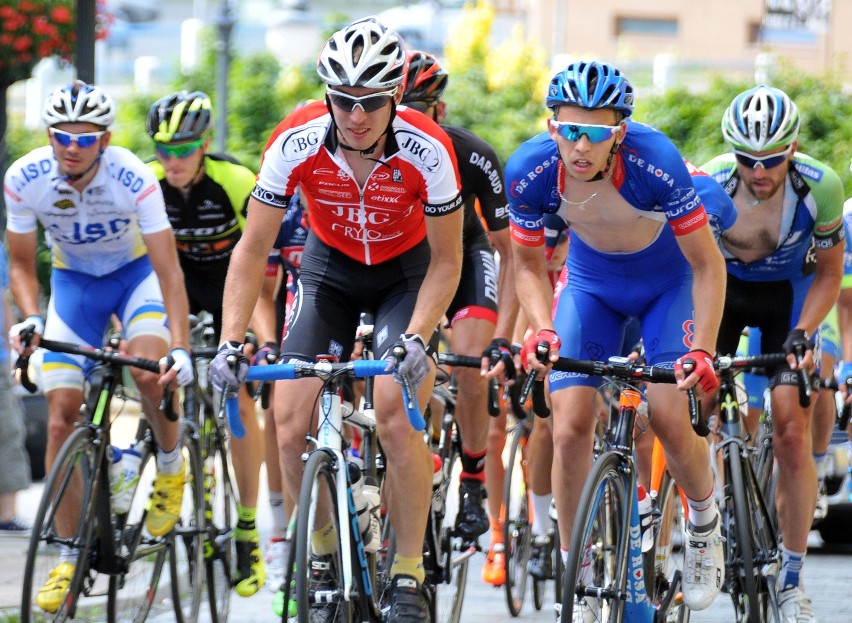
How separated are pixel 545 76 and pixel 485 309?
22.6 metres

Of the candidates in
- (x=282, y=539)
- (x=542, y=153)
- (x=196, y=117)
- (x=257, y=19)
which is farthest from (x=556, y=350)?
(x=257, y=19)

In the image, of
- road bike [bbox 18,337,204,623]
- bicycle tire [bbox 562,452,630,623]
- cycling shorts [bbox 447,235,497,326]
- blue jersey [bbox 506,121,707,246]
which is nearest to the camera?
bicycle tire [bbox 562,452,630,623]

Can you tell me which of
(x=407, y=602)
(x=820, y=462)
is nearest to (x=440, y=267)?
(x=407, y=602)

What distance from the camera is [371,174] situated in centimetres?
558

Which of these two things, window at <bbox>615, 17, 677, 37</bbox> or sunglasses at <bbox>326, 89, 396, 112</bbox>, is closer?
sunglasses at <bbox>326, 89, 396, 112</bbox>

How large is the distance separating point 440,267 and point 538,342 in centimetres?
48

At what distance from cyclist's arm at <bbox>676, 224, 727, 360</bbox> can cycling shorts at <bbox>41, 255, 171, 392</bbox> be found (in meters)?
2.65

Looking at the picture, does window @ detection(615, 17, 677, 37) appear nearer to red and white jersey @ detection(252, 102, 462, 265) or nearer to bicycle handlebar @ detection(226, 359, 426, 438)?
red and white jersey @ detection(252, 102, 462, 265)

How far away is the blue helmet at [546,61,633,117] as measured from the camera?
216 inches

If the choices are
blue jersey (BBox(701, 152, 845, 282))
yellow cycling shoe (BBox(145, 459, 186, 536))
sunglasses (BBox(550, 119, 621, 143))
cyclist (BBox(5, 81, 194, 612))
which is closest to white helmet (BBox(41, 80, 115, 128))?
cyclist (BBox(5, 81, 194, 612))

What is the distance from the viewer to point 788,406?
672 centimetres

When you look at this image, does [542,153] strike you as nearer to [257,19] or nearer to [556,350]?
[556,350]

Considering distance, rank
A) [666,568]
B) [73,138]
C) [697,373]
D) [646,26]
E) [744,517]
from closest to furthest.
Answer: [697,373], [744,517], [666,568], [73,138], [646,26]

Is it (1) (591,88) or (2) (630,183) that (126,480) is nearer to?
(2) (630,183)
